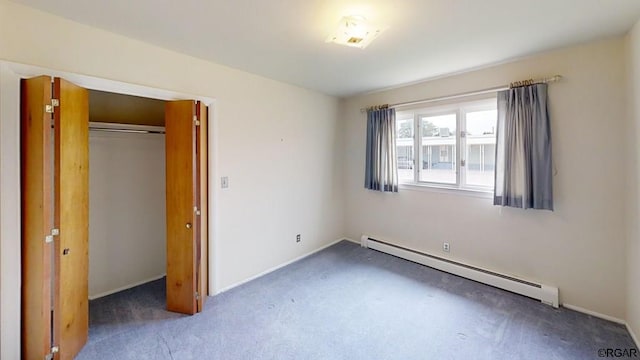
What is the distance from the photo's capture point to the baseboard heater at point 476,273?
8.83 feet

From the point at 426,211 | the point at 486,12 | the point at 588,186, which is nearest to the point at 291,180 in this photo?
the point at 426,211

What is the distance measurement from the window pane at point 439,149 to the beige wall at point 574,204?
0.35 metres

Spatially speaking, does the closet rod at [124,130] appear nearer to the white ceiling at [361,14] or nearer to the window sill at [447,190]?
the white ceiling at [361,14]

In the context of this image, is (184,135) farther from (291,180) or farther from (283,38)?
(291,180)

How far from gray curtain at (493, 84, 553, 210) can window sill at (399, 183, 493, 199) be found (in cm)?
24

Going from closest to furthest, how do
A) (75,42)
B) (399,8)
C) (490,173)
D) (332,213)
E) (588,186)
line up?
(399,8), (75,42), (588,186), (490,173), (332,213)

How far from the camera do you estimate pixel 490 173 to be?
125 inches

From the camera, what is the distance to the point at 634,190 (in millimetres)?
2139

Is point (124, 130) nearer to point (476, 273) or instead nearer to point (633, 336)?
point (476, 273)

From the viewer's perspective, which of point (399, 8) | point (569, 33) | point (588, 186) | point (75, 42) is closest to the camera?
point (399, 8)

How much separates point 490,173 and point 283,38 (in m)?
2.70

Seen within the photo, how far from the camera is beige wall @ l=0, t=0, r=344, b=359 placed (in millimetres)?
1902

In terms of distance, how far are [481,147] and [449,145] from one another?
373 millimetres

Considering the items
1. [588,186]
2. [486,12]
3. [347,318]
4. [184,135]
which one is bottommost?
[347,318]
